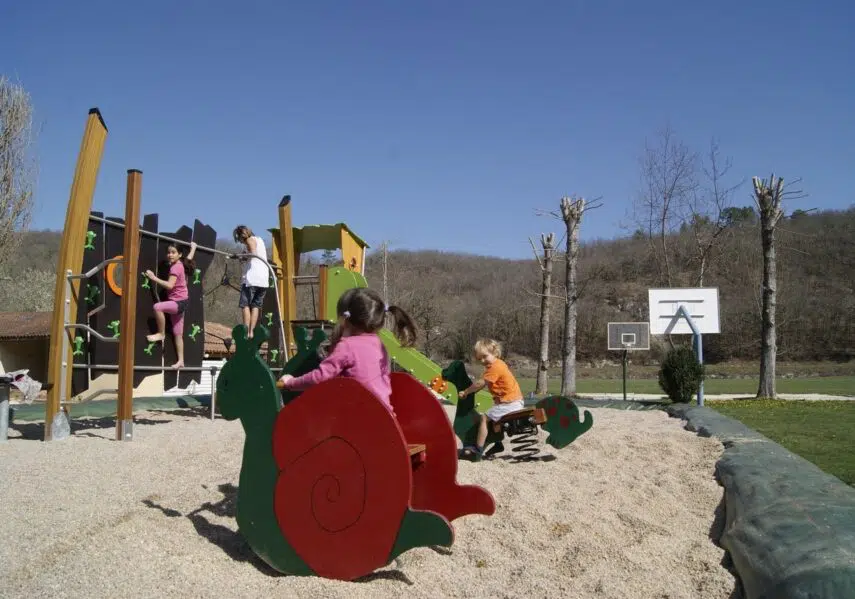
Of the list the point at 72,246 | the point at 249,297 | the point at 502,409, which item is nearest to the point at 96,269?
the point at 72,246

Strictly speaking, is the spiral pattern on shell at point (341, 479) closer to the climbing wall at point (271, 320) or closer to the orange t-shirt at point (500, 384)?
the orange t-shirt at point (500, 384)

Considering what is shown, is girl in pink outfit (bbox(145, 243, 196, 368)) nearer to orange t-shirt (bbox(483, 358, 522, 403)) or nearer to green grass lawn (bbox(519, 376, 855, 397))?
orange t-shirt (bbox(483, 358, 522, 403))

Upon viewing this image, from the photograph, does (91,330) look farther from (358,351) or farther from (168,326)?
(358,351)

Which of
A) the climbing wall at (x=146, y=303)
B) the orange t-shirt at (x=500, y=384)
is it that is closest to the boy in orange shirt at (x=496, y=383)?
the orange t-shirt at (x=500, y=384)

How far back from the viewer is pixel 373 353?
11.8 ft

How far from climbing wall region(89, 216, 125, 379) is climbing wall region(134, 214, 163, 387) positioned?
0.98ft

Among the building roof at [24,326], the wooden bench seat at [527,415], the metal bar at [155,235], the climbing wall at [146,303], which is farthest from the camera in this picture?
the building roof at [24,326]

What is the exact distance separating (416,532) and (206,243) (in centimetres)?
684

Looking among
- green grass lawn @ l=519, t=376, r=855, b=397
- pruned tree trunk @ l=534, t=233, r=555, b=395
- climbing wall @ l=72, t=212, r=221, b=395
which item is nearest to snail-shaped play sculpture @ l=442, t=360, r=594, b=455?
climbing wall @ l=72, t=212, r=221, b=395

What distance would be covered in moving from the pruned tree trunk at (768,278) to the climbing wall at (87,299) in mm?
14741

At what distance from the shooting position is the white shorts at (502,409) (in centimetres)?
677

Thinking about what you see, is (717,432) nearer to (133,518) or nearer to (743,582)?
(743,582)

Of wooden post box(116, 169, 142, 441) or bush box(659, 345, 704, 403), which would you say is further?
bush box(659, 345, 704, 403)

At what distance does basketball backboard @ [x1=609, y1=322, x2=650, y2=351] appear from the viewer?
1950 centimetres
